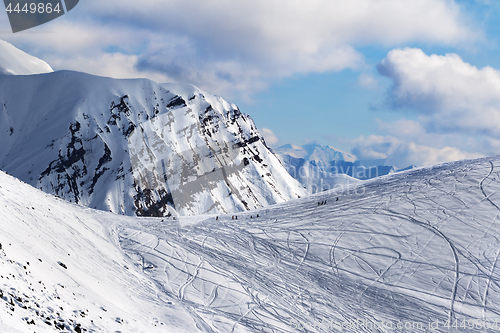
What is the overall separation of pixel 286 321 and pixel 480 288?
11.4 metres

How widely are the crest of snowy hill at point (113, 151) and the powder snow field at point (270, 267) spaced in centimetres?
12653

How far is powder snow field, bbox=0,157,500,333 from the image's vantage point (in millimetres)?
13250

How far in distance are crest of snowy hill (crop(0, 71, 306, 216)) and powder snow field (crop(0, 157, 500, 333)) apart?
415ft

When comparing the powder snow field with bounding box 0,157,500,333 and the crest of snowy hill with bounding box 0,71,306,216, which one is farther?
the crest of snowy hill with bounding box 0,71,306,216

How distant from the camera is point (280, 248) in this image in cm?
2456

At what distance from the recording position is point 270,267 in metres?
21.8

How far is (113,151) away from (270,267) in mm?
164315

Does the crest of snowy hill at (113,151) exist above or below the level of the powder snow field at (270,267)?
above

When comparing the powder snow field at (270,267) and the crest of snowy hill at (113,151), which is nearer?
the powder snow field at (270,267)

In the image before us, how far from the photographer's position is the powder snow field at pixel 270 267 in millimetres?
13250

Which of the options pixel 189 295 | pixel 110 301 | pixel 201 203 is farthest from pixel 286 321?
pixel 201 203

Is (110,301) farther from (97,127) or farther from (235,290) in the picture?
(97,127)

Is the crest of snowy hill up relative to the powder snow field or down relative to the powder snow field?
up

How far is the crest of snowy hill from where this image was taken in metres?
156
